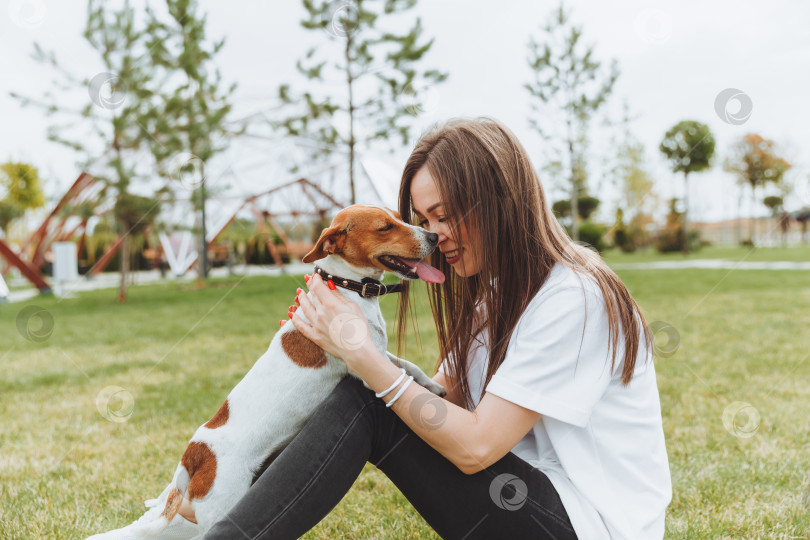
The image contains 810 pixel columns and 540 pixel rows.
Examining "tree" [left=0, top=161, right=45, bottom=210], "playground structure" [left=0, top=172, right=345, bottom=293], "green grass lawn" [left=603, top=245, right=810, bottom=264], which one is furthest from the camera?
"tree" [left=0, top=161, right=45, bottom=210]

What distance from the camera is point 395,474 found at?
5.65 ft

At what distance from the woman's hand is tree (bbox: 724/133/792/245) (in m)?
27.9

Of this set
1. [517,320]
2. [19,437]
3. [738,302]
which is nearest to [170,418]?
[19,437]

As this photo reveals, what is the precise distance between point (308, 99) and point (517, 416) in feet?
42.3

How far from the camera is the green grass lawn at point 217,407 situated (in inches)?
102

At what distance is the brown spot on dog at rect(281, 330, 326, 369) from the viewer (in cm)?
195

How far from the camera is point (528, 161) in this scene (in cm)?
185

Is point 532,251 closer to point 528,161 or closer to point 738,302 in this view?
point 528,161

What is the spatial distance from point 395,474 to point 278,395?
441 millimetres

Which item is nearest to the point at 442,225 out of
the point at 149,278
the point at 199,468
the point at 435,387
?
the point at 435,387

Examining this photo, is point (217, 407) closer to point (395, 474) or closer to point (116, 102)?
point (395, 474)

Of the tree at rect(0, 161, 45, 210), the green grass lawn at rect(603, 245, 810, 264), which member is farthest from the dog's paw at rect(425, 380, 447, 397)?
the tree at rect(0, 161, 45, 210)

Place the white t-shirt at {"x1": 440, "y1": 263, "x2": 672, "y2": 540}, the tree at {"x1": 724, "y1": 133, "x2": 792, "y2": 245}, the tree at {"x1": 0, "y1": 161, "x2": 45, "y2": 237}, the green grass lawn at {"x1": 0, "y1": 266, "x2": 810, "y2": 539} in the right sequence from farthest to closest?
the tree at {"x1": 0, "y1": 161, "x2": 45, "y2": 237}, the tree at {"x1": 724, "y1": 133, "x2": 792, "y2": 245}, the green grass lawn at {"x1": 0, "y1": 266, "x2": 810, "y2": 539}, the white t-shirt at {"x1": 440, "y1": 263, "x2": 672, "y2": 540}

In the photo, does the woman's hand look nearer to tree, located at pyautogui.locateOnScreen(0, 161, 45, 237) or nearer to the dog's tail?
the dog's tail
